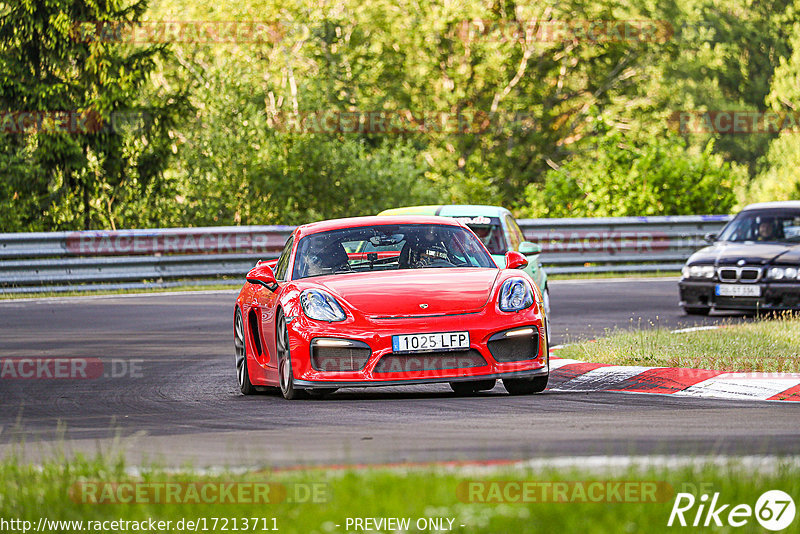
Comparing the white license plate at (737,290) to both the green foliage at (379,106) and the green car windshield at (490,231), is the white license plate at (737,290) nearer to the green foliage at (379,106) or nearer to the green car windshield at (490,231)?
the green car windshield at (490,231)

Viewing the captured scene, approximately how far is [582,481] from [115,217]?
82.4 feet

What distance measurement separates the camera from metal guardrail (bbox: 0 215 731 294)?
2255 cm

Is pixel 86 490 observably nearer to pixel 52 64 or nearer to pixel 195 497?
pixel 195 497

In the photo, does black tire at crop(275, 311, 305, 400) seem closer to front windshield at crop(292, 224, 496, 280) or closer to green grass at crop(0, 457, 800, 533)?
front windshield at crop(292, 224, 496, 280)

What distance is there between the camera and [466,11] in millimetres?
44719

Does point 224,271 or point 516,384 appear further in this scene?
point 224,271

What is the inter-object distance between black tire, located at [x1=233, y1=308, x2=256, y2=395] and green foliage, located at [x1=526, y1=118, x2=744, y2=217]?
20562 millimetres

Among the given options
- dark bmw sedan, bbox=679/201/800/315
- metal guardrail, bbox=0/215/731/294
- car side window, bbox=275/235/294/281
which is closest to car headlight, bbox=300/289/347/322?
car side window, bbox=275/235/294/281

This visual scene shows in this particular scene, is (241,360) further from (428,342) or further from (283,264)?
(428,342)

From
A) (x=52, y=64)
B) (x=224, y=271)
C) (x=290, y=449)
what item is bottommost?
(x=224, y=271)

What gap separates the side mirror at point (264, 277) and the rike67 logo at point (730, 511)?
582cm

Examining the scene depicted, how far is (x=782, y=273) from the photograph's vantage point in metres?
16.7

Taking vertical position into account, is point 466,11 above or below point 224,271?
above

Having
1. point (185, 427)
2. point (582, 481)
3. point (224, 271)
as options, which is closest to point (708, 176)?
point (224, 271)
